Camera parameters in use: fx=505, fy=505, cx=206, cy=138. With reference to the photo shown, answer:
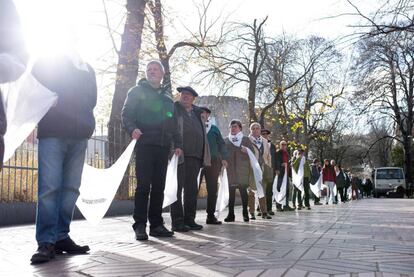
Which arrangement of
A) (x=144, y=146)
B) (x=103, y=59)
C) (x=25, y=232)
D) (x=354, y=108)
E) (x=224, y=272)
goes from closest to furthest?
(x=224, y=272) < (x=144, y=146) < (x=25, y=232) < (x=103, y=59) < (x=354, y=108)

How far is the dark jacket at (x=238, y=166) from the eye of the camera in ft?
29.5

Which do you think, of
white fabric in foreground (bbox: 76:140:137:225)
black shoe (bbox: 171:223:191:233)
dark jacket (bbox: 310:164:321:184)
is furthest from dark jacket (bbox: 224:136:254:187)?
dark jacket (bbox: 310:164:321:184)

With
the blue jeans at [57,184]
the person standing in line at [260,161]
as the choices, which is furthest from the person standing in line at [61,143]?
the person standing in line at [260,161]

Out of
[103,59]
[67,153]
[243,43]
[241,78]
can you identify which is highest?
[243,43]

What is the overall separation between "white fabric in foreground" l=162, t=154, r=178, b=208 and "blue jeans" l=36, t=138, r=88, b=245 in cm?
222

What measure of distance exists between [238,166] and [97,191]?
12.3 ft

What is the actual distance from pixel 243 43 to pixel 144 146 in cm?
2207

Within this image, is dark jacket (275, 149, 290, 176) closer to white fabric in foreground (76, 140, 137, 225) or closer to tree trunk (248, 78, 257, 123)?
white fabric in foreground (76, 140, 137, 225)

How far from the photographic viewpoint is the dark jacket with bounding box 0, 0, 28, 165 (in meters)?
2.24

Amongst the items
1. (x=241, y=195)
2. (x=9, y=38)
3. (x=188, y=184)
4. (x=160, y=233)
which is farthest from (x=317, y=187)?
(x=9, y=38)

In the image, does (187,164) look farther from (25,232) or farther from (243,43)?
(243,43)

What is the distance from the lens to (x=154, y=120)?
6.00m

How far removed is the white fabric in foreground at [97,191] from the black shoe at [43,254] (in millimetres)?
1439

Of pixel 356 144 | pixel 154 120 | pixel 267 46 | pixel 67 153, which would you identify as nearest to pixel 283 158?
pixel 154 120
